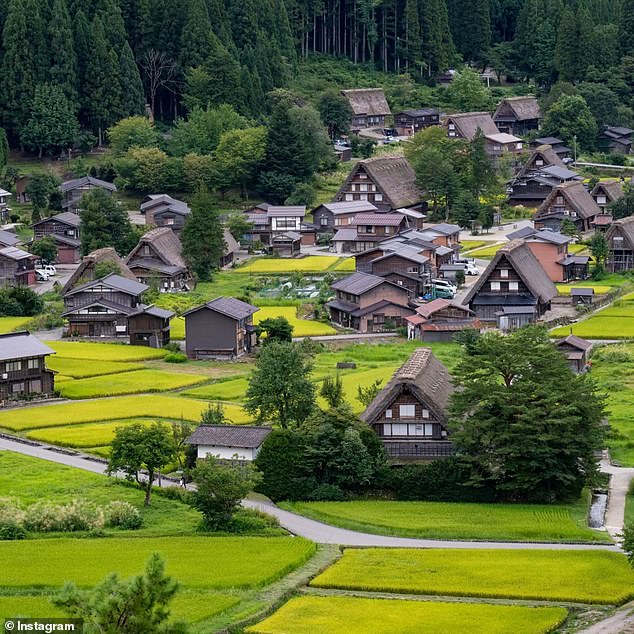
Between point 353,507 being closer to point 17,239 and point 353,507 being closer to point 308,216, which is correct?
point 17,239

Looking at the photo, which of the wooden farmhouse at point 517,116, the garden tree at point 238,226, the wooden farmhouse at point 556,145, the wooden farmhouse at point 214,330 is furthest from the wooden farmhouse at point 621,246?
the wooden farmhouse at point 517,116

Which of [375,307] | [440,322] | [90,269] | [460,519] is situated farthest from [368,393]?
[90,269]

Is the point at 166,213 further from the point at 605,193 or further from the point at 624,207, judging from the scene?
the point at 624,207

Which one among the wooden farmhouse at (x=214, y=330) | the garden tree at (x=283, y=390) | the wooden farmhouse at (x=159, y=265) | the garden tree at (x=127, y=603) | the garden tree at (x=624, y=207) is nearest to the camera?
the garden tree at (x=127, y=603)

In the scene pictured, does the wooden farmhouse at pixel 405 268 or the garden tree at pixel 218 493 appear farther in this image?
the wooden farmhouse at pixel 405 268

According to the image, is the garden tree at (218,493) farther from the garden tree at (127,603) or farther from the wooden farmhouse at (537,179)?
the wooden farmhouse at (537,179)

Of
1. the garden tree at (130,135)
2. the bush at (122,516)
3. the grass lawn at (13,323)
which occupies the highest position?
the garden tree at (130,135)
